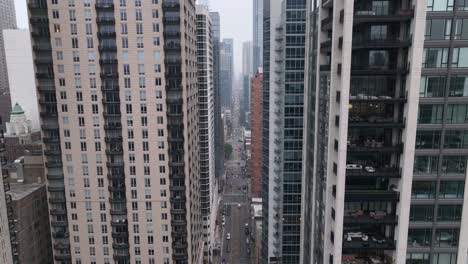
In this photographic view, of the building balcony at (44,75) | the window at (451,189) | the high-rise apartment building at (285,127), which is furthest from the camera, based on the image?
the high-rise apartment building at (285,127)

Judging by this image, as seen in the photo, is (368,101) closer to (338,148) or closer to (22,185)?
(338,148)

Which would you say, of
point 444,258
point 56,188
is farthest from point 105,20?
point 444,258

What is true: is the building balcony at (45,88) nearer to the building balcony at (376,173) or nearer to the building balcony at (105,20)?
the building balcony at (105,20)

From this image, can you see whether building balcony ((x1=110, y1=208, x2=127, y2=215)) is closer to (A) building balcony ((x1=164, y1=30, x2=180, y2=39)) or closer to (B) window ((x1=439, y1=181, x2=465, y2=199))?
(A) building balcony ((x1=164, y1=30, x2=180, y2=39))

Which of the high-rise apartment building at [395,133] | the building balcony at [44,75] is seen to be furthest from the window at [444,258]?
the building balcony at [44,75]

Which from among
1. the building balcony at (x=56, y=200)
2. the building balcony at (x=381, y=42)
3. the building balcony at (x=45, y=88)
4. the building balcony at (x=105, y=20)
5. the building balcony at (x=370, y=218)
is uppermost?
the building balcony at (x=105, y=20)

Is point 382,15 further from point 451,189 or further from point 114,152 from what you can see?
point 114,152
